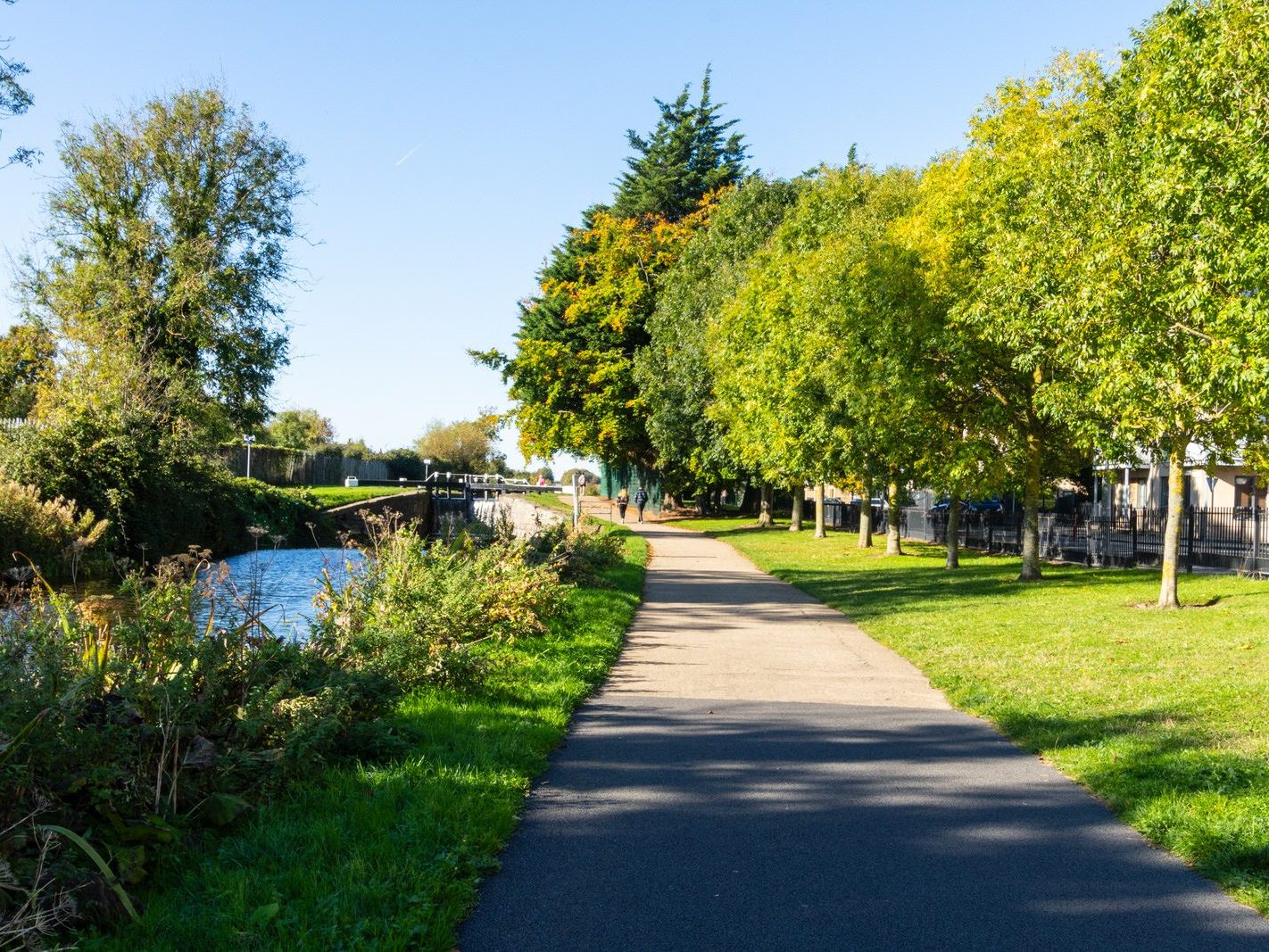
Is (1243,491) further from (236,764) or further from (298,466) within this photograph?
(298,466)

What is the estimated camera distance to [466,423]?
112562 millimetres

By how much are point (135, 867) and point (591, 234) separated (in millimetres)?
50068

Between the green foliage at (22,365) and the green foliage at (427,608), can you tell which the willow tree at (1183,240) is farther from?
the green foliage at (22,365)

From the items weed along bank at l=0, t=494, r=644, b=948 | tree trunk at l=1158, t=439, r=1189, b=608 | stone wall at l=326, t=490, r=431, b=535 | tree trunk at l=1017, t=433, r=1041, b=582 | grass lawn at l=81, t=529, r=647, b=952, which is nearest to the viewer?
grass lawn at l=81, t=529, r=647, b=952

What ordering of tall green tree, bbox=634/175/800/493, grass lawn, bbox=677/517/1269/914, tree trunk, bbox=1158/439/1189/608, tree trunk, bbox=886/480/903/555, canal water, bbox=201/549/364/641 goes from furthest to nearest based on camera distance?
tall green tree, bbox=634/175/800/493, tree trunk, bbox=886/480/903/555, tree trunk, bbox=1158/439/1189/608, canal water, bbox=201/549/364/641, grass lawn, bbox=677/517/1269/914

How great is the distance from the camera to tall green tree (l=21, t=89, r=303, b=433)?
110ft

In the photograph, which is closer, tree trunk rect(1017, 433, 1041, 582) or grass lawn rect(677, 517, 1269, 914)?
grass lawn rect(677, 517, 1269, 914)

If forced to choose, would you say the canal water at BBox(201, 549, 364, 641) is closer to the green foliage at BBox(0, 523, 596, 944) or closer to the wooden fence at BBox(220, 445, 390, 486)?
the green foliage at BBox(0, 523, 596, 944)

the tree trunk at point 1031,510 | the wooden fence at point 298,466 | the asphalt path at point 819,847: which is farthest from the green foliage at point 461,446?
the asphalt path at point 819,847

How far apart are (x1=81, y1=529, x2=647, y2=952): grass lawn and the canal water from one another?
133 cm

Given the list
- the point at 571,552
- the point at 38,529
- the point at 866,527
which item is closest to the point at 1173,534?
the point at 571,552

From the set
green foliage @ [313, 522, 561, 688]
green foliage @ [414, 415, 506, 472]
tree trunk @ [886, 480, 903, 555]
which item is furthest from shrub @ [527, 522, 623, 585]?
green foliage @ [414, 415, 506, 472]

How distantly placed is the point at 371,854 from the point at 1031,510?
20.5 metres

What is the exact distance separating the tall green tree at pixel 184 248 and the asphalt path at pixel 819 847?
2811cm
